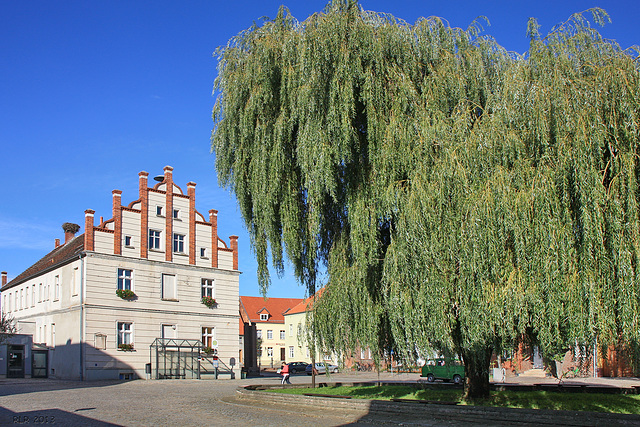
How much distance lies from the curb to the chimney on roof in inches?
1325

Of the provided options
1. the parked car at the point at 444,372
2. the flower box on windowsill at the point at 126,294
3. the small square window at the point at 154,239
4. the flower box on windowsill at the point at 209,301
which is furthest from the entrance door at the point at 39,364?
the parked car at the point at 444,372

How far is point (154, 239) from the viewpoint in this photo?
121 ft

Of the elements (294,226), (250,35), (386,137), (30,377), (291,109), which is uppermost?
(250,35)

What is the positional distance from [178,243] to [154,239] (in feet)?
5.72

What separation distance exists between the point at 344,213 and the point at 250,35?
6.86 meters

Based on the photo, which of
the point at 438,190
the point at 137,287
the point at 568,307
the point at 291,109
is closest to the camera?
the point at 568,307

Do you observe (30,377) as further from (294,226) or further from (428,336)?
(428,336)

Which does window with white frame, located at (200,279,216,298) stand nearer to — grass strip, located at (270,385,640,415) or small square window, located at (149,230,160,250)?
small square window, located at (149,230,160,250)

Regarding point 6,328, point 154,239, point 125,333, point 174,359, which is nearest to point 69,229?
point 6,328

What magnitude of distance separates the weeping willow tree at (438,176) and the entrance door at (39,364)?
80.5 ft

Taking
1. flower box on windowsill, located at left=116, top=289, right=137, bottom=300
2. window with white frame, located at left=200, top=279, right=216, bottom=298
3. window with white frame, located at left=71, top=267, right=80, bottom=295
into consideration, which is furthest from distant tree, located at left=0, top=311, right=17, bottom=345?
window with white frame, located at left=200, top=279, right=216, bottom=298

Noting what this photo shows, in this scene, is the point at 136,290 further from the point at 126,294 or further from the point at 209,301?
the point at 209,301

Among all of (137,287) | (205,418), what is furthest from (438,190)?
(137,287)

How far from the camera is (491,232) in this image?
1167cm
